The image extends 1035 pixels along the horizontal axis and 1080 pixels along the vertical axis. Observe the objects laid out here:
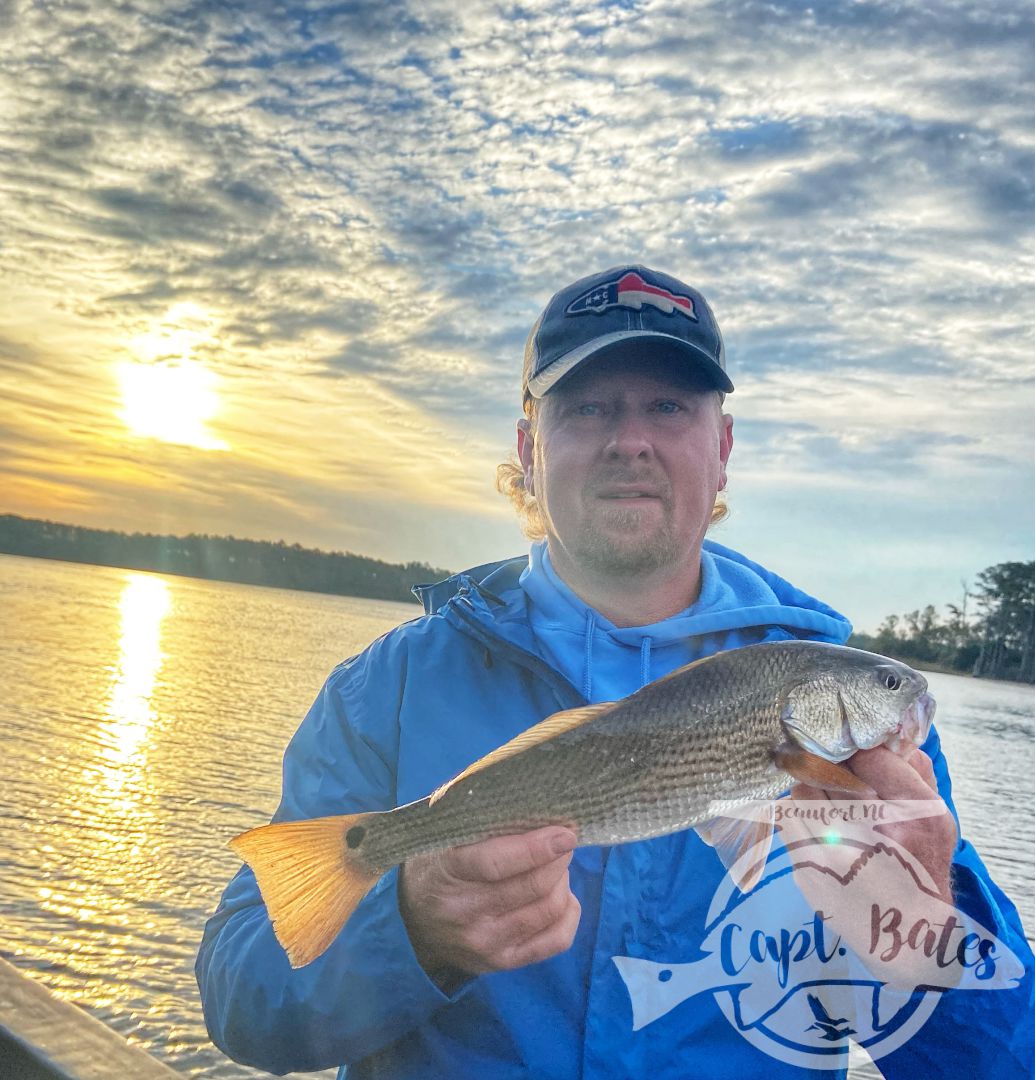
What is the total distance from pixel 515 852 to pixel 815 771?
38.2 inches

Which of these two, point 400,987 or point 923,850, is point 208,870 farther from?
point 923,850

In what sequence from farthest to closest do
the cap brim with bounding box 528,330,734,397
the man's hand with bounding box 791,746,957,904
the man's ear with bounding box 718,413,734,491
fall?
the man's ear with bounding box 718,413,734,491
the cap brim with bounding box 528,330,734,397
the man's hand with bounding box 791,746,957,904

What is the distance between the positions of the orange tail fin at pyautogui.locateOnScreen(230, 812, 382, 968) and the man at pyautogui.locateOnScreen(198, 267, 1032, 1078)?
0.15 metres

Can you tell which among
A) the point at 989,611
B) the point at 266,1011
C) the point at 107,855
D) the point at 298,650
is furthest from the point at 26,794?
the point at 989,611

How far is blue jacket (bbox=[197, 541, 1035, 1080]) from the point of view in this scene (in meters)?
2.87

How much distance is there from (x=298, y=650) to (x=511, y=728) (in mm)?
38045

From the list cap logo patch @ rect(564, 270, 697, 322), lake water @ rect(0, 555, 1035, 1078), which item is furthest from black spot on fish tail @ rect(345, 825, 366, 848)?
lake water @ rect(0, 555, 1035, 1078)

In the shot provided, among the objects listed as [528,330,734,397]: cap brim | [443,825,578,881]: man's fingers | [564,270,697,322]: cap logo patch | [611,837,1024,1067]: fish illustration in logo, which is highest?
[564,270,697,322]: cap logo patch

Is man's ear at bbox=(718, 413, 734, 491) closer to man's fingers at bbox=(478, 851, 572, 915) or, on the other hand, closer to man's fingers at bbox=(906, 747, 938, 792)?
man's fingers at bbox=(906, 747, 938, 792)

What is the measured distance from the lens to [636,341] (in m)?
3.79

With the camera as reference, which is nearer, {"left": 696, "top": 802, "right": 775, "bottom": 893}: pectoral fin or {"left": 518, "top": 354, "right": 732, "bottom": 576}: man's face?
{"left": 696, "top": 802, "right": 775, "bottom": 893}: pectoral fin

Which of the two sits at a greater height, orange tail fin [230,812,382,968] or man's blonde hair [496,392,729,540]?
man's blonde hair [496,392,729,540]

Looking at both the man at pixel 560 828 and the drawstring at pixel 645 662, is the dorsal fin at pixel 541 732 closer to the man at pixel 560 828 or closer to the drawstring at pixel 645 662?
the man at pixel 560 828

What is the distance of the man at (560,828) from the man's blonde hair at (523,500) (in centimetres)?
79
